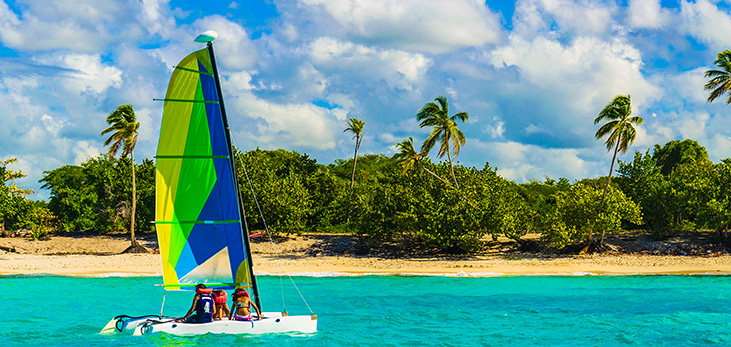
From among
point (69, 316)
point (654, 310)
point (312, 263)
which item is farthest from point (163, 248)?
point (312, 263)

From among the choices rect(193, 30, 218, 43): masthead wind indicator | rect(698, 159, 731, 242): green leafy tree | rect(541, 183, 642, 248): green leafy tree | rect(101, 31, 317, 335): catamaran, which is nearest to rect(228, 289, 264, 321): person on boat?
rect(101, 31, 317, 335): catamaran

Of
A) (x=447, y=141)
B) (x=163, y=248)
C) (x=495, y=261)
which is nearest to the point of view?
(x=163, y=248)

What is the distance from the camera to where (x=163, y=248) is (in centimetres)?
1466

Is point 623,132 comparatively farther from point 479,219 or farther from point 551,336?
point 551,336

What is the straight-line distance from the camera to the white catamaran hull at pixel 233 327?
1450cm

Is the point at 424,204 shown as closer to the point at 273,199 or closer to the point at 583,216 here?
the point at 583,216

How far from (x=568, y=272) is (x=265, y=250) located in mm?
20456

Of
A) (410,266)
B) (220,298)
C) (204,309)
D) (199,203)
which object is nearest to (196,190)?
(199,203)

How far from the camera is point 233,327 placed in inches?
582

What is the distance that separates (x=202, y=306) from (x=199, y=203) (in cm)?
261

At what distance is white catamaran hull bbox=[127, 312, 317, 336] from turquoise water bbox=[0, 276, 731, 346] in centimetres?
21

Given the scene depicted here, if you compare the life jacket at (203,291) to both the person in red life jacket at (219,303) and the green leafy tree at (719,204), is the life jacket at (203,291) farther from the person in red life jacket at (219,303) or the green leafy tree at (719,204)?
the green leafy tree at (719,204)

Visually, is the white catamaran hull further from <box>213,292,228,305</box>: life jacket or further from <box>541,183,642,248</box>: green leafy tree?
<box>541,183,642,248</box>: green leafy tree

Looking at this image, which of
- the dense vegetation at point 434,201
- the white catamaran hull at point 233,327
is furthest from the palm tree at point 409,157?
the white catamaran hull at point 233,327
